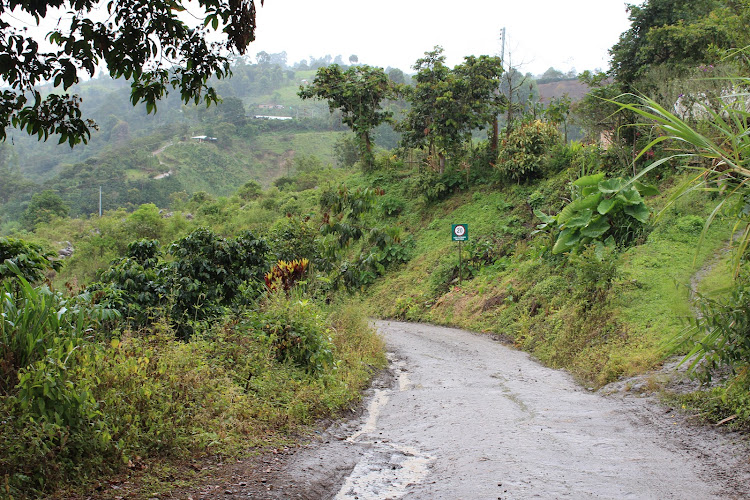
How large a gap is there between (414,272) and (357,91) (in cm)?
1280

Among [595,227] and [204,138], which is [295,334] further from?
[204,138]

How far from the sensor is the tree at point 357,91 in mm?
32938

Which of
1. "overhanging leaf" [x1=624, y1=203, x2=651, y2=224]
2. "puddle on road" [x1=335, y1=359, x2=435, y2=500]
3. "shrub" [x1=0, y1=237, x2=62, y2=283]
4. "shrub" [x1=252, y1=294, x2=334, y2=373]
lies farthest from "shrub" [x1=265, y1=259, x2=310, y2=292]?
"overhanging leaf" [x1=624, y1=203, x2=651, y2=224]

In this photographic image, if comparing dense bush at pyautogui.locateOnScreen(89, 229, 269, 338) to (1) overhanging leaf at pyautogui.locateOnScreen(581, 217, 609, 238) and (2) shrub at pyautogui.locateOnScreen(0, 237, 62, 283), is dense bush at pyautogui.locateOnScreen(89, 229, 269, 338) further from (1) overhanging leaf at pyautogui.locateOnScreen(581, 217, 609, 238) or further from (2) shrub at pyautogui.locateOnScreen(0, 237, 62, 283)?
(1) overhanging leaf at pyautogui.locateOnScreen(581, 217, 609, 238)

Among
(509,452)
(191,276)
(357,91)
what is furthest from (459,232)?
(509,452)

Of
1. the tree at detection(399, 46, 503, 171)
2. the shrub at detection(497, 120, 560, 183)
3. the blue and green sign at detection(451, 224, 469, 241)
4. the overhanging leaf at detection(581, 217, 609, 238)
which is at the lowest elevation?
the blue and green sign at detection(451, 224, 469, 241)

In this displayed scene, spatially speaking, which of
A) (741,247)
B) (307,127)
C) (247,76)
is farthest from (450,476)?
(247,76)

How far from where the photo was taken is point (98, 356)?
5.27 meters

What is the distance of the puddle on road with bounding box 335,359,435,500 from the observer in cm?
491

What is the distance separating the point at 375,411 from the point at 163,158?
74.7 metres

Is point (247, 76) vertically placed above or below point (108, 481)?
above

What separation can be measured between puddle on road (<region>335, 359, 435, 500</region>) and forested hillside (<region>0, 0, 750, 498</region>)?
1015mm

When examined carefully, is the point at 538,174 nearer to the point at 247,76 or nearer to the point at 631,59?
the point at 631,59

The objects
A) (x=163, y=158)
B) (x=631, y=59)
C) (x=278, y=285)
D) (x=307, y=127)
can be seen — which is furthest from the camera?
(x=307, y=127)
